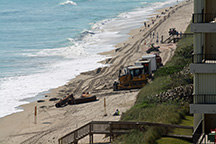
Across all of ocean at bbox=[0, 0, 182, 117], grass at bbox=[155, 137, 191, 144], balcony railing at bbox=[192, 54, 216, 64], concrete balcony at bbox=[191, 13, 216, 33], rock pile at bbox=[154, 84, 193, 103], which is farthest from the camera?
ocean at bbox=[0, 0, 182, 117]

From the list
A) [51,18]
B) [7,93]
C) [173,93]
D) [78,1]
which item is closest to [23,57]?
[7,93]

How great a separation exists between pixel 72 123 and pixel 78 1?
140 meters

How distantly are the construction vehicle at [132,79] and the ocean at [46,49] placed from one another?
7252 mm

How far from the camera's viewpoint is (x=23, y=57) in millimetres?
58438

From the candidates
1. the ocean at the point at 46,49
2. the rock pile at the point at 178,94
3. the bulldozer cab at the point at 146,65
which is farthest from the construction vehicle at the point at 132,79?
the rock pile at the point at 178,94

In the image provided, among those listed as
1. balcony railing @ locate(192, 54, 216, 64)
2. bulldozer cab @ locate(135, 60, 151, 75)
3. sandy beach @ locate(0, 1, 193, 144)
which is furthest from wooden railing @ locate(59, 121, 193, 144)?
bulldozer cab @ locate(135, 60, 151, 75)

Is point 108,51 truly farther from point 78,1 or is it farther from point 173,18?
point 78,1

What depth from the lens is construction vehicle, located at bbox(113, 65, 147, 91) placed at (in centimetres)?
3434

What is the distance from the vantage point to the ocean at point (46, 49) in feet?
133

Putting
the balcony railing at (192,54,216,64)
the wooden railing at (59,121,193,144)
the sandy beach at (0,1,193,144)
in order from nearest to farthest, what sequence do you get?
the balcony railing at (192,54,216,64) < the wooden railing at (59,121,193,144) < the sandy beach at (0,1,193,144)

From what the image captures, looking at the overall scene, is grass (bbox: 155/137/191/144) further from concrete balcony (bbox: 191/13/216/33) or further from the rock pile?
concrete balcony (bbox: 191/13/216/33)

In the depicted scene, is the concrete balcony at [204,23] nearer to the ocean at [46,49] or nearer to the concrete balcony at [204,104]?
the concrete balcony at [204,104]

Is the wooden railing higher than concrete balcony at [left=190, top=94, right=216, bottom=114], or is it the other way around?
concrete balcony at [left=190, top=94, right=216, bottom=114]

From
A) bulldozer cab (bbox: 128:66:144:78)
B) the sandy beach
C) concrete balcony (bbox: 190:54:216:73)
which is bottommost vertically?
the sandy beach
